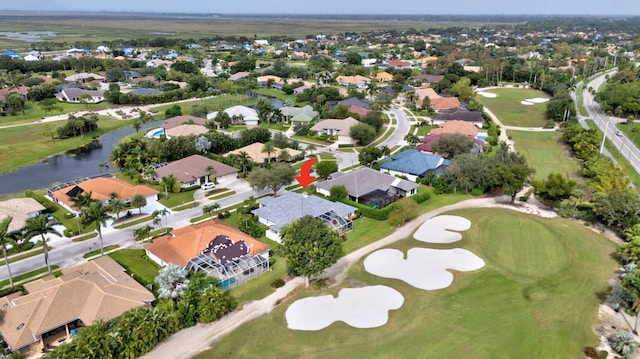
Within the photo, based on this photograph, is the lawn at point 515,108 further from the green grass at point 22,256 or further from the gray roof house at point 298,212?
the green grass at point 22,256

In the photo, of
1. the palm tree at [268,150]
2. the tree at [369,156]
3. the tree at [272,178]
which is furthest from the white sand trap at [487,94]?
the tree at [272,178]

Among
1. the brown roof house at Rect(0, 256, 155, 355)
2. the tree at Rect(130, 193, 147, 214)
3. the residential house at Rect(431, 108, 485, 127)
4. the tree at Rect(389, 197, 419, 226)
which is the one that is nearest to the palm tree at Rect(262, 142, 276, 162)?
the tree at Rect(130, 193, 147, 214)

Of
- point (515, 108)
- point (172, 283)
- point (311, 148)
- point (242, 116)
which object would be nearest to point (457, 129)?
point (311, 148)

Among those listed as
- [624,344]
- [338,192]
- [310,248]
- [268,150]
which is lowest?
[624,344]

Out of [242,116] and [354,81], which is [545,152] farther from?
[354,81]

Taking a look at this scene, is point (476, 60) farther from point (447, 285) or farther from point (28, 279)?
point (28, 279)

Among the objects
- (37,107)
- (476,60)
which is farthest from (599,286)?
(476,60)
